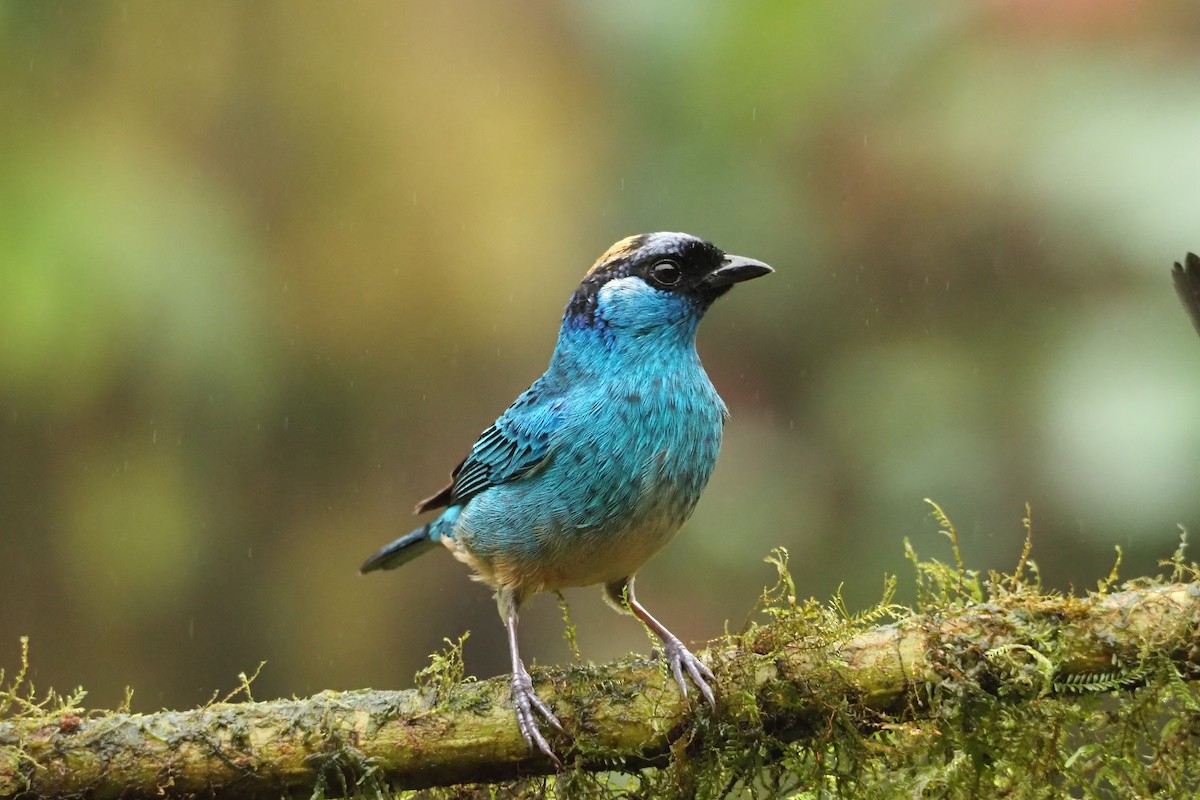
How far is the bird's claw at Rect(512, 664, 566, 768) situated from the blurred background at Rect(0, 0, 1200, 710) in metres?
2.03

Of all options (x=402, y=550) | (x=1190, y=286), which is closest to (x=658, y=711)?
(x=1190, y=286)

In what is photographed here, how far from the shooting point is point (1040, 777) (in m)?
2.51

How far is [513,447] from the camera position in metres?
3.32

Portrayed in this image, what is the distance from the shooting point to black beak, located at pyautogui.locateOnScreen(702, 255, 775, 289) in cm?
331

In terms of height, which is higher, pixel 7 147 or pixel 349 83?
pixel 349 83

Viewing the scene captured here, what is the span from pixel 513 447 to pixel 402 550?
34.2 inches

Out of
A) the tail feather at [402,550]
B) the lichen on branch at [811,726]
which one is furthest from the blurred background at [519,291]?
the lichen on branch at [811,726]

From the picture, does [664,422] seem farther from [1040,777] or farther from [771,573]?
[771,573]

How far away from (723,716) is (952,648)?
1.61ft

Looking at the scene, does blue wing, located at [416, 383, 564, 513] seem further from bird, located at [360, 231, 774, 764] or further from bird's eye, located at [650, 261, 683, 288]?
bird's eye, located at [650, 261, 683, 288]

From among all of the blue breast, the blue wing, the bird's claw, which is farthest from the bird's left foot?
the blue wing

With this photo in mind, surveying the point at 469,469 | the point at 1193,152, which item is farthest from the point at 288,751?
the point at 1193,152

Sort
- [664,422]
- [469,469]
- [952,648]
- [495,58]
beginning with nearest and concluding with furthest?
1. [952,648]
2. [664,422]
3. [469,469]
4. [495,58]

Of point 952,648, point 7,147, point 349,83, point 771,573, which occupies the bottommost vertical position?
point 771,573
